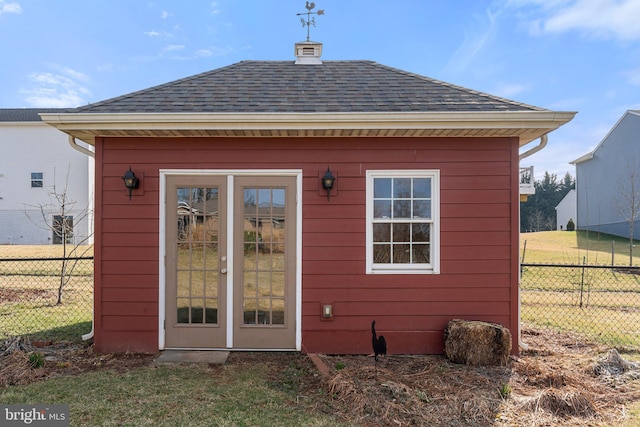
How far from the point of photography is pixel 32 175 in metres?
17.5

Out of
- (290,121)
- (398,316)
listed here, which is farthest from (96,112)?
(398,316)

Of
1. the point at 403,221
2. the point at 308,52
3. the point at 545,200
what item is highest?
the point at 308,52

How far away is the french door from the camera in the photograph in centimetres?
411

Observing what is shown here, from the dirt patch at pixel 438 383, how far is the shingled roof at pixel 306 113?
2611 mm

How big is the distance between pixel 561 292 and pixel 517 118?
228 inches

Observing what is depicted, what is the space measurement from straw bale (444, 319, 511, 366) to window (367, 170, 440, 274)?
2.53ft

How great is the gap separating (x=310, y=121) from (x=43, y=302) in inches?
253

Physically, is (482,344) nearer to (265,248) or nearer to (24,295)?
(265,248)

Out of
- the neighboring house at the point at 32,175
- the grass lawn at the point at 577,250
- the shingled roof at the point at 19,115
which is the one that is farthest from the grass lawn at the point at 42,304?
the shingled roof at the point at 19,115

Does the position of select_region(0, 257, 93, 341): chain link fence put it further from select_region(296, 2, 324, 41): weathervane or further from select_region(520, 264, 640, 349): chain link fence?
select_region(520, 264, 640, 349): chain link fence

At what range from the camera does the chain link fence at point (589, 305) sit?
485 cm

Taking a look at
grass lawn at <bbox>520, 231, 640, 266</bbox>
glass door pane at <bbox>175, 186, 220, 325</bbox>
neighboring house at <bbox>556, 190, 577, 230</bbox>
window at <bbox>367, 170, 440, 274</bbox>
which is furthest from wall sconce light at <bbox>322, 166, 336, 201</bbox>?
neighboring house at <bbox>556, 190, 577, 230</bbox>

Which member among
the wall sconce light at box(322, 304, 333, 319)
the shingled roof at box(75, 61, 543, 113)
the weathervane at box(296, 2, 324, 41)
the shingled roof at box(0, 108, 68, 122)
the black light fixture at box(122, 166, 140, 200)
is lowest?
the wall sconce light at box(322, 304, 333, 319)

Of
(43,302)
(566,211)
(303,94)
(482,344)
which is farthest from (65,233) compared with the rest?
(566,211)
